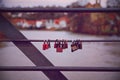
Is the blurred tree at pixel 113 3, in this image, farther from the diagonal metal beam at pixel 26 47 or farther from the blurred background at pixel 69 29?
the diagonal metal beam at pixel 26 47

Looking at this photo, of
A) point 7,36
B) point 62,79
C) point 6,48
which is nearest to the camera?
point 7,36

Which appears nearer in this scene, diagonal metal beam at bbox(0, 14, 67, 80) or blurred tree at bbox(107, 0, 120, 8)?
diagonal metal beam at bbox(0, 14, 67, 80)

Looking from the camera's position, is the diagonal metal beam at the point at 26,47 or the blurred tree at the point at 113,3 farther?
the blurred tree at the point at 113,3

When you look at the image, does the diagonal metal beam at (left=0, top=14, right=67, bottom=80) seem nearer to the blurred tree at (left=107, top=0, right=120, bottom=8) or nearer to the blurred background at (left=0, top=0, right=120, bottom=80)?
the blurred background at (left=0, top=0, right=120, bottom=80)

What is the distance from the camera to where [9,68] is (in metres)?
0.90

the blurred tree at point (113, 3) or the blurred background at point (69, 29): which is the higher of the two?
the blurred tree at point (113, 3)

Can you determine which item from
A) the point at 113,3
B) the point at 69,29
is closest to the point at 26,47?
the point at 69,29

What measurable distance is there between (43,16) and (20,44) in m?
0.25

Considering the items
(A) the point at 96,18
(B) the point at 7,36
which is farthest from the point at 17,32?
(A) the point at 96,18

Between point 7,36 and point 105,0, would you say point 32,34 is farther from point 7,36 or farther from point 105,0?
point 105,0

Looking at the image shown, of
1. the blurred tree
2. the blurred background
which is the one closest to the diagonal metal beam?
the blurred background

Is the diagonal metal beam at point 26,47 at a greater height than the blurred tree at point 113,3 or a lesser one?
lesser

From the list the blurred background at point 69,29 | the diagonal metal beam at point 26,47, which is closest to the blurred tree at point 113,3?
the blurred background at point 69,29

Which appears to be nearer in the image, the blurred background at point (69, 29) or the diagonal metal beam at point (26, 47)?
the diagonal metal beam at point (26, 47)
